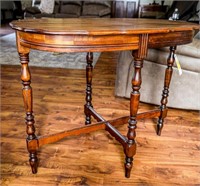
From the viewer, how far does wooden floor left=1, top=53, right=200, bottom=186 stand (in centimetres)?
121

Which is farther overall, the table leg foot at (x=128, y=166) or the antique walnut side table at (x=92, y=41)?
the table leg foot at (x=128, y=166)

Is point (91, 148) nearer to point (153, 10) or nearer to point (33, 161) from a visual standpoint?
point (33, 161)

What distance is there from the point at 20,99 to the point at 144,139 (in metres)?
1.13

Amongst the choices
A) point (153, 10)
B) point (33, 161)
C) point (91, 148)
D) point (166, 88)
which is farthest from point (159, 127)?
point (153, 10)

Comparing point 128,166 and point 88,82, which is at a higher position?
point 88,82

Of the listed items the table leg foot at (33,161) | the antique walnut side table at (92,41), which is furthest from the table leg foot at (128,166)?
the table leg foot at (33,161)

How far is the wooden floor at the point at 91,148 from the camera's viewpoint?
121 cm

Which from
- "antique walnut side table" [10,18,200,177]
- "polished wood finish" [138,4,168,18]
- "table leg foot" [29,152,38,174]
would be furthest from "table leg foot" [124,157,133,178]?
"polished wood finish" [138,4,168,18]

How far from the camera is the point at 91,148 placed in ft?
4.75

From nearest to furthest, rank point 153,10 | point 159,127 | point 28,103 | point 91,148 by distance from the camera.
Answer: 1. point 28,103
2. point 91,148
3. point 159,127
4. point 153,10

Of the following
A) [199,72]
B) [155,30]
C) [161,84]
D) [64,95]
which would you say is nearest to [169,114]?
[161,84]

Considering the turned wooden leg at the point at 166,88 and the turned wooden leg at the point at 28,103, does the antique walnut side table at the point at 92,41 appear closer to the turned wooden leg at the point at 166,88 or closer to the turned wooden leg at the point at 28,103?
the turned wooden leg at the point at 28,103

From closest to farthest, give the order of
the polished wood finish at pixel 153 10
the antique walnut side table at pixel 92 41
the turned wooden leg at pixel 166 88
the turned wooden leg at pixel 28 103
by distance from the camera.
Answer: the antique walnut side table at pixel 92 41 → the turned wooden leg at pixel 28 103 → the turned wooden leg at pixel 166 88 → the polished wood finish at pixel 153 10

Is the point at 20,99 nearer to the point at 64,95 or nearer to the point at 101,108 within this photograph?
the point at 64,95
